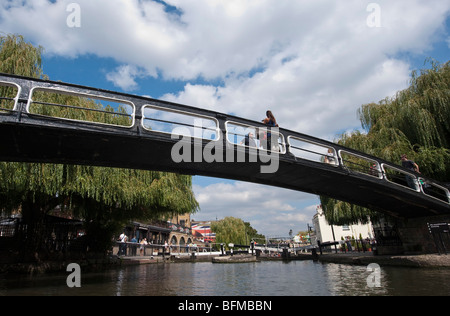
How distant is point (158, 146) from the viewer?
7125 millimetres

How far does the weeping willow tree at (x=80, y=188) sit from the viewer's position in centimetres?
964

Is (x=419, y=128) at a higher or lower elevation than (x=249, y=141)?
higher

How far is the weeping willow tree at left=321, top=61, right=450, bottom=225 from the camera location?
1234 centimetres

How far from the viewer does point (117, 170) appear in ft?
38.4

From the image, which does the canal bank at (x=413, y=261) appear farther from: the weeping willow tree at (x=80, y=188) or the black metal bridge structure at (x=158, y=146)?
the weeping willow tree at (x=80, y=188)

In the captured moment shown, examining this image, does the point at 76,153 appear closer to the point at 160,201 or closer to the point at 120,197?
the point at 120,197

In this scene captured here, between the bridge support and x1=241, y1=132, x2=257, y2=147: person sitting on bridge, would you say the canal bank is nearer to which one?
the bridge support

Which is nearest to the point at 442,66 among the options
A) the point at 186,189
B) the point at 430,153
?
the point at 430,153

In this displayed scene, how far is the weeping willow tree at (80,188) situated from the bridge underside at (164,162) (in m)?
1.02

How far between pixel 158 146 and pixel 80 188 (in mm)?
5834

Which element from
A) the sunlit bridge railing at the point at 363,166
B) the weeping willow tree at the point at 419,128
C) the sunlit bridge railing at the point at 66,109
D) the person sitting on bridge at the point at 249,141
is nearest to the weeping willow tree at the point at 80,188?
the sunlit bridge railing at the point at 66,109

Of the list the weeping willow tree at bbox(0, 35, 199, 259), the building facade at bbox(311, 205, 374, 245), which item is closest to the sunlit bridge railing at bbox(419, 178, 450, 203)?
the weeping willow tree at bbox(0, 35, 199, 259)

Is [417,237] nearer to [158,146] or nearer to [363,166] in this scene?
[363,166]

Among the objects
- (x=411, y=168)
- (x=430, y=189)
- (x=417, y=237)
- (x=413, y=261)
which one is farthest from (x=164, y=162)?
(x=417, y=237)
